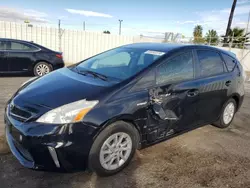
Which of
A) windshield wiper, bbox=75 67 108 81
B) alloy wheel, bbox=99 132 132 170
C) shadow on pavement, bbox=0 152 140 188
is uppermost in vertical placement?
windshield wiper, bbox=75 67 108 81

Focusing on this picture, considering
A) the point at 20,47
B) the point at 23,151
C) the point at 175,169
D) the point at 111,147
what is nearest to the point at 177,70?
the point at 175,169

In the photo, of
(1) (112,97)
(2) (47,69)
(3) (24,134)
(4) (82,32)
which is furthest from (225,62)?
(4) (82,32)

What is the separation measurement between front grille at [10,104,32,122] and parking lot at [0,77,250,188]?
2.12 ft

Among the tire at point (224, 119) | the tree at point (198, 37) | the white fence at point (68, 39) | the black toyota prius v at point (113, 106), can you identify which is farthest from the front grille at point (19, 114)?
the tree at point (198, 37)

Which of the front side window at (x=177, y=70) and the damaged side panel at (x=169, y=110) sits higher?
the front side window at (x=177, y=70)

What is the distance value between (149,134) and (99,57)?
1697 mm

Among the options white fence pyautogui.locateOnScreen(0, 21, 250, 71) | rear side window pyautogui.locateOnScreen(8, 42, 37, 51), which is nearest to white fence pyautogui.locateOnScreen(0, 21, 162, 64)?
white fence pyautogui.locateOnScreen(0, 21, 250, 71)

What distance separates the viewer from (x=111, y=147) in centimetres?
271

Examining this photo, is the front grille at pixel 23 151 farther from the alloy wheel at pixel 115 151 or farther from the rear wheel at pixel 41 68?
the rear wheel at pixel 41 68

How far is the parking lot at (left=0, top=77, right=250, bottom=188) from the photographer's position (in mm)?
2615

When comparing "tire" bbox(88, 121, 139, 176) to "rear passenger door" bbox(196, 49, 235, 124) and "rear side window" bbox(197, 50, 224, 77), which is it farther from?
"rear side window" bbox(197, 50, 224, 77)

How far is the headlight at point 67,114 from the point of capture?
7.89ft

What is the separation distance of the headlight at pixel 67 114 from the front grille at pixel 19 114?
181mm

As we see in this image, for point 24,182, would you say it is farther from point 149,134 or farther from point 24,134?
point 149,134
